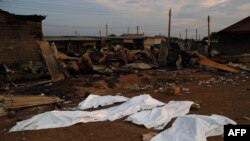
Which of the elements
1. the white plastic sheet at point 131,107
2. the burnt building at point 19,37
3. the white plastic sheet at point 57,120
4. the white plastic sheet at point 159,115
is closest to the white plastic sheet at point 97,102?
the white plastic sheet at point 131,107

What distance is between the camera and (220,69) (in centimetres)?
1537

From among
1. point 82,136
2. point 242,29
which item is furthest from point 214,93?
point 242,29

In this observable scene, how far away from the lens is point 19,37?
16.7 m

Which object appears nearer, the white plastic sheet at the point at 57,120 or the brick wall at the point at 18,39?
the white plastic sheet at the point at 57,120

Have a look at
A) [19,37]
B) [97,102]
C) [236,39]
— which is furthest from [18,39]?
→ [236,39]

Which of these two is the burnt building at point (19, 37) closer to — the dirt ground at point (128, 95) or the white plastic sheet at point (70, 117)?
the dirt ground at point (128, 95)

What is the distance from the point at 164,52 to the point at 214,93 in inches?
342

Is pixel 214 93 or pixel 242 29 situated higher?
pixel 242 29

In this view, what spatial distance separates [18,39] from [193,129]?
13128 mm

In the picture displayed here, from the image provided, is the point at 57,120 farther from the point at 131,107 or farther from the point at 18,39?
the point at 18,39

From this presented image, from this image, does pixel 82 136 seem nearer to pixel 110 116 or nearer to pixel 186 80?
pixel 110 116

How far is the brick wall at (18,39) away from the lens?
16.1m

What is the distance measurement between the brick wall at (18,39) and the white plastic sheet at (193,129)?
12.2m

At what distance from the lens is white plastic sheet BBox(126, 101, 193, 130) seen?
Result: 21.1 ft
